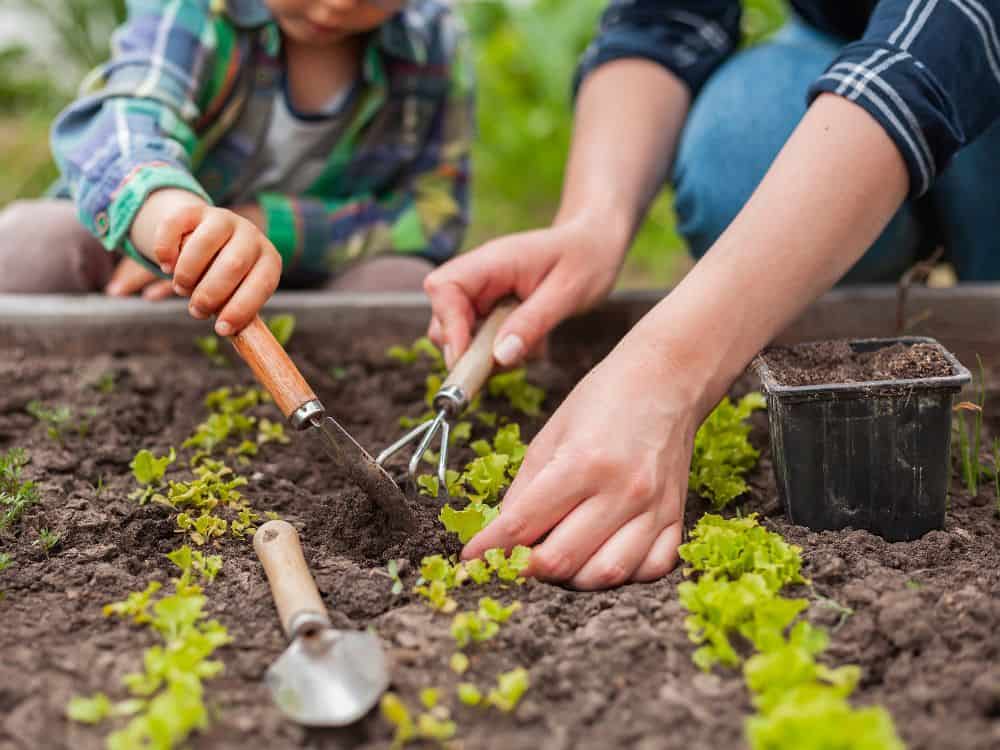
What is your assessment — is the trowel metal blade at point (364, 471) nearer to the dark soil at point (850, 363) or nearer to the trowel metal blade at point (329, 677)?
the trowel metal blade at point (329, 677)

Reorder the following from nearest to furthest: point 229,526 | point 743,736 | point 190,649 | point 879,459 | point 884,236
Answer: point 743,736 < point 190,649 < point 879,459 < point 229,526 < point 884,236

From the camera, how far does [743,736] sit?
1242mm

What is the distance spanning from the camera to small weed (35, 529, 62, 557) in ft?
5.55

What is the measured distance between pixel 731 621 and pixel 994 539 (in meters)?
0.60

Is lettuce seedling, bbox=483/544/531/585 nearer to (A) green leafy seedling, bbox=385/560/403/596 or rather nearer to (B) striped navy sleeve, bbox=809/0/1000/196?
(A) green leafy seedling, bbox=385/560/403/596

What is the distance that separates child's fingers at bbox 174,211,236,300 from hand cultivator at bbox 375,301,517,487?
15.8 inches

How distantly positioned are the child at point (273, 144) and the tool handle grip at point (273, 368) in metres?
0.39

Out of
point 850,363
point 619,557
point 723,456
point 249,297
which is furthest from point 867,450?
point 249,297

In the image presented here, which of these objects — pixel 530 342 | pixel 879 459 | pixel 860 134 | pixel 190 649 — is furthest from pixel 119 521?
pixel 860 134

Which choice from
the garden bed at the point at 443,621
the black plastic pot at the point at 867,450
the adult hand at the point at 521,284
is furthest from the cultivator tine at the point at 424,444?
the black plastic pot at the point at 867,450

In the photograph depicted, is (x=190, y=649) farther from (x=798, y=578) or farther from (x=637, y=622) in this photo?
(x=798, y=578)

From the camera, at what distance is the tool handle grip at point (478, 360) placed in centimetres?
187

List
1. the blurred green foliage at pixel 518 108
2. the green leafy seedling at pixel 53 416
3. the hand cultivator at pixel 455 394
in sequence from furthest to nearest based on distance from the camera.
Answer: the blurred green foliage at pixel 518 108
the green leafy seedling at pixel 53 416
the hand cultivator at pixel 455 394

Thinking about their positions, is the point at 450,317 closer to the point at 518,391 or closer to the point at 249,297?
the point at 518,391
